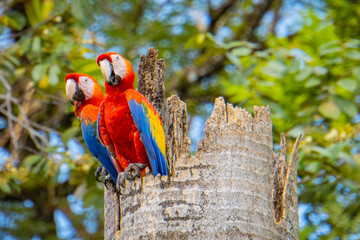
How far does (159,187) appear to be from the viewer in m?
2.28

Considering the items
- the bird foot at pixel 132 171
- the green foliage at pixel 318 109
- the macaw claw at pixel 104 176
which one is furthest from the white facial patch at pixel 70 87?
the green foliage at pixel 318 109

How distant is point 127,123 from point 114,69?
1.02 feet

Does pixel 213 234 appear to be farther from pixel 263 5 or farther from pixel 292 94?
pixel 263 5

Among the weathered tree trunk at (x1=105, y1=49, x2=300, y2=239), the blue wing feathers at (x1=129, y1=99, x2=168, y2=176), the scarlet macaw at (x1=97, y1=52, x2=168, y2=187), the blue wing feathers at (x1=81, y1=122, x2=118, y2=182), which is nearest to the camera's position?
the weathered tree trunk at (x1=105, y1=49, x2=300, y2=239)

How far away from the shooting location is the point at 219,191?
2.22m

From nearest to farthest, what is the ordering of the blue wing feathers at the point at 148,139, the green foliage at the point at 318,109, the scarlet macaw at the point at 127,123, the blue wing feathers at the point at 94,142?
the blue wing feathers at the point at 148,139 < the scarlet macaw at the point at 127,123 < the blue wing feathers at the point at 94,142 < the green foliage at the point at 318,109

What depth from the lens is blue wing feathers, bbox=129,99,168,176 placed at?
2324 millimetres

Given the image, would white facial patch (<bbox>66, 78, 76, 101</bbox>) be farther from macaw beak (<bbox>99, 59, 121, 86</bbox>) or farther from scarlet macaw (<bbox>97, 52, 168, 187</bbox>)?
macaw beak (<bbox>99, 59, 121, 86</bbox>)

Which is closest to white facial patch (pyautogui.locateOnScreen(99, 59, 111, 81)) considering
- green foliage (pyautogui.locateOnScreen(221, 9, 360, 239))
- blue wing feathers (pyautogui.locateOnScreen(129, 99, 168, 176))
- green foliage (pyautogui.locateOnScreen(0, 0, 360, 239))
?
blue wing feathers (pyautogui.locateOnScreen(129, 99, 168, 176))

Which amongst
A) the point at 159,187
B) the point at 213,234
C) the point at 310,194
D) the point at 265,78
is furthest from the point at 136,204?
the point at 265,78

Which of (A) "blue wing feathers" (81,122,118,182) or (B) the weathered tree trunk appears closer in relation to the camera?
(B) the weathered tree trunk

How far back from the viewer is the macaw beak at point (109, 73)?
104 inches

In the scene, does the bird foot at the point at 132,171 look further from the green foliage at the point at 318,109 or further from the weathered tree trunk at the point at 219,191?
the green foliage at the point at 318,109

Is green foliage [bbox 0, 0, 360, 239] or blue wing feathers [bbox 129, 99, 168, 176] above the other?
green foliage [bbox 0, 0, 360, 239]
